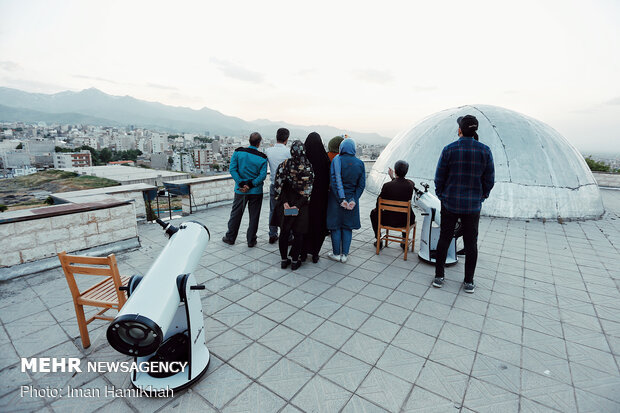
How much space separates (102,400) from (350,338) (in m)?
2.17

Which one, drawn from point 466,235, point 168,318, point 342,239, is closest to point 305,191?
point 342,239

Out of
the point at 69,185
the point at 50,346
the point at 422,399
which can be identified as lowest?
the point at 69,185

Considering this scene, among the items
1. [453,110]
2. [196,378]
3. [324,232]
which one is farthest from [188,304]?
[453,110]

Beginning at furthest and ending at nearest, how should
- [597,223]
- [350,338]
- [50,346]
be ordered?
[597,223]
[350,338]
[50,346]

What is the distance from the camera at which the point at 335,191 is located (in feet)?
15.2

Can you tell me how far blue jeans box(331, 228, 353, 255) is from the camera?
486 centimetres

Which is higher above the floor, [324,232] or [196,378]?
[324,232]

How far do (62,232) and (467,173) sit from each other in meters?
5.97

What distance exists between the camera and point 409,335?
9.95 ft

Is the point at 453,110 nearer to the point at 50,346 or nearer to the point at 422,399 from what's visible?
the point at 422,399

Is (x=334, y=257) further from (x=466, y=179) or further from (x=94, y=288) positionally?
(x=94, y=288)

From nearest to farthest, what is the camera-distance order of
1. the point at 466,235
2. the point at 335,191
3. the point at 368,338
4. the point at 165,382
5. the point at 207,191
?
the point at 165,382 < the point at 368,338 < the point at 466,235 < the point at 335,191 < the point at 207,191

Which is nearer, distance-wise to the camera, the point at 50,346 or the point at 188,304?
the point at 188,304

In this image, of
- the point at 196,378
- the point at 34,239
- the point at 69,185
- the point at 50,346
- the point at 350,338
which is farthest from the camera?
the point at 69,185
